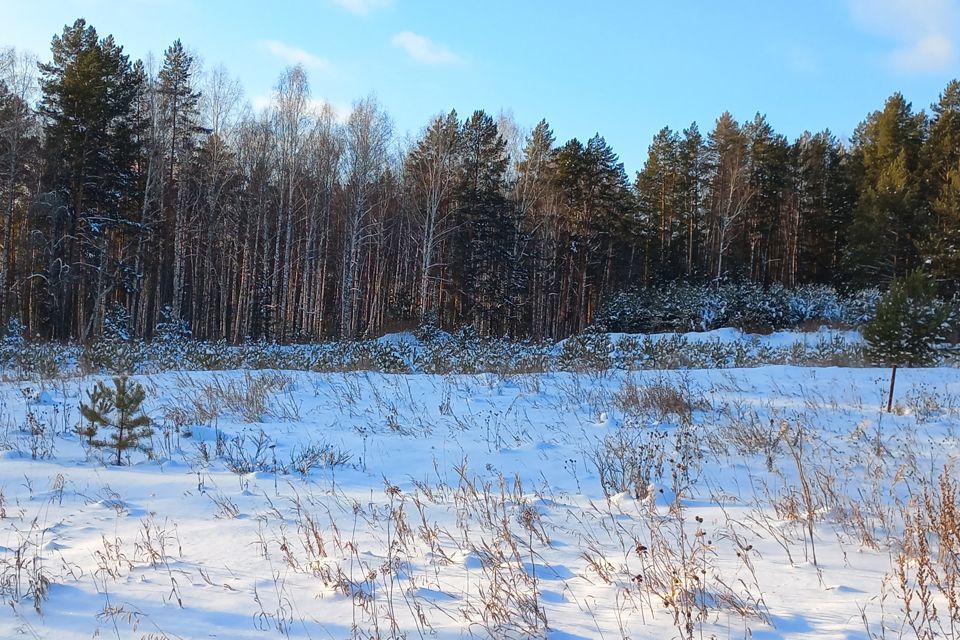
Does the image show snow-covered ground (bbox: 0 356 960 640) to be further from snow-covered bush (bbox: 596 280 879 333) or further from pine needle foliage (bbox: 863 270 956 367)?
snow-covered bush (bbox: 596 280 879 333)

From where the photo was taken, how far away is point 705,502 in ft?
15.1

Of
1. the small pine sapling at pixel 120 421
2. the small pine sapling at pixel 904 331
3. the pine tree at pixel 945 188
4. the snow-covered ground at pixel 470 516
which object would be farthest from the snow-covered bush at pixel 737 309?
the small pine sapling at pixel 120 421

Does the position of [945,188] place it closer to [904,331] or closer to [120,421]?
[904,331]

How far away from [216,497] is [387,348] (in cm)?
981

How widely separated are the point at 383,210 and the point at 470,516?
26.3 meters

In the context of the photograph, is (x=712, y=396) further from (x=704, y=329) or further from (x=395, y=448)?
(x=704, y=329)

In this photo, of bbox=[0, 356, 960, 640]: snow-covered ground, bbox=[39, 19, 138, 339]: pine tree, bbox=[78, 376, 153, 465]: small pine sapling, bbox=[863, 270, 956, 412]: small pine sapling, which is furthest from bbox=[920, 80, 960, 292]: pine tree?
bbox=[39, 19, 138, 339]: pine tree

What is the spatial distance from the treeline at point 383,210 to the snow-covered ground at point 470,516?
1557cm

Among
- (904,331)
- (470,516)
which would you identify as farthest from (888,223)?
(470,516)

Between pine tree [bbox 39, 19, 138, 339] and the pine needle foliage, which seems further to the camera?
pine tree [bbox 39, 19, 138, 339]

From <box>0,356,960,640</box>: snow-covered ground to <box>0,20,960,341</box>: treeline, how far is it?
613 inches

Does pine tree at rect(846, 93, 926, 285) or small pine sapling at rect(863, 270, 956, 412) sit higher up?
pine tree at rect(846, 93, 926, 285)

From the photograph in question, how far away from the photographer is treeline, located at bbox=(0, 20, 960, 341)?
71.4ft

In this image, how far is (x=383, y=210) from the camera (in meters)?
29.0
